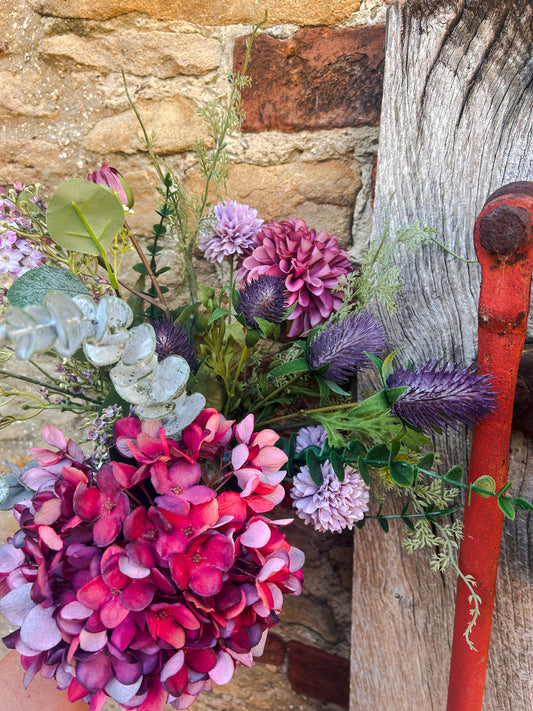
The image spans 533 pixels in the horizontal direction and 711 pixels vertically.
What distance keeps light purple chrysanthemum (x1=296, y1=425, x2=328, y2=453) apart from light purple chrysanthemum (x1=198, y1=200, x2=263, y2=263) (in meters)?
0.26

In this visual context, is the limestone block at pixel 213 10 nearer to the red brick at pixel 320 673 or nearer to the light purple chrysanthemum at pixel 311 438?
the light purple chrysanthemum at pixel 311 438


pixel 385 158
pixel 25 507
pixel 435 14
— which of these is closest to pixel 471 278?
pixel 385 158

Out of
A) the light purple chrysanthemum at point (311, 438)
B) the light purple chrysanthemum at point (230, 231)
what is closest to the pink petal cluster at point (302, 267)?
the light purple chrysanthemum at point (230, 231)

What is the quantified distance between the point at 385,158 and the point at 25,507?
63 centimetres

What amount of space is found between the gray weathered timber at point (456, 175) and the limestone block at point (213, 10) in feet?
0.40

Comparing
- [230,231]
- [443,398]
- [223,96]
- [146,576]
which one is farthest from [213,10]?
[146,576]

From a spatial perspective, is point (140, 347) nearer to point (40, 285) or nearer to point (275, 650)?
point (40, 285)

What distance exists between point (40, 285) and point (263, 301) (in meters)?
0.23

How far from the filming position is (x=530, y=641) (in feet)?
2.17

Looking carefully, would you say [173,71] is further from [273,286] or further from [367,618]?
[367,618]

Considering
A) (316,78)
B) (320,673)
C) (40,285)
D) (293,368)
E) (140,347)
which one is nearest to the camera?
(140,347)

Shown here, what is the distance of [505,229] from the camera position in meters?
0.52

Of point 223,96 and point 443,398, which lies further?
point 223,96

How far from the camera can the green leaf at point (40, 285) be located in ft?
1.56
